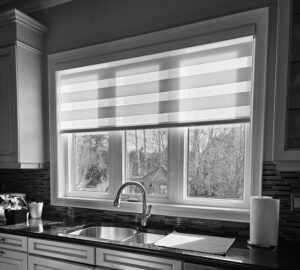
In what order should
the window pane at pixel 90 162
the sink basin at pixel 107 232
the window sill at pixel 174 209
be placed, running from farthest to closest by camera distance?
1. the window pane at pixel 90 162
2. the sink basin at pixel 107 232
3. the window sill at pixel 174 209

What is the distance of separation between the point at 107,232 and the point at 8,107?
1342 mm

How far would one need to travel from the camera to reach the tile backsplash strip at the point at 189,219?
158 centimetres

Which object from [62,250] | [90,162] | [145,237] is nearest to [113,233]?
[145,237]

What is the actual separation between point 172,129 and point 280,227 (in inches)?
38.1

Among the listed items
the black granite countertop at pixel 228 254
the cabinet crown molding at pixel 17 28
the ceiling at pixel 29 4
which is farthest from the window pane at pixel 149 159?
the ceiling at pixel 29 4

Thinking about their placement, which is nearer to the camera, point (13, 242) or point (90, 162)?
point (13, 242)

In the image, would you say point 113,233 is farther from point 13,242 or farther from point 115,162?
point 13,242

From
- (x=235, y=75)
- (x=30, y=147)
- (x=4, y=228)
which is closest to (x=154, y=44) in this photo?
(x=235, y=75)

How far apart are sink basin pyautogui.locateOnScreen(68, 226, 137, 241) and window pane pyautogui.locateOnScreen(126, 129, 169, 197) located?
0.34m

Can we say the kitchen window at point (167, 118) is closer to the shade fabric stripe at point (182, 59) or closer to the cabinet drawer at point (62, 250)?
the shade fabric stripe at point (182, 59)

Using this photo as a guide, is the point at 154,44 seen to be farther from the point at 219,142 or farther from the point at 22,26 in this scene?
the point at 22,26

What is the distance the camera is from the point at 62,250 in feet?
5.57

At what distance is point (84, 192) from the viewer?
238 cm

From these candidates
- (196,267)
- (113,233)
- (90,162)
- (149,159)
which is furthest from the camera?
(90,162)
